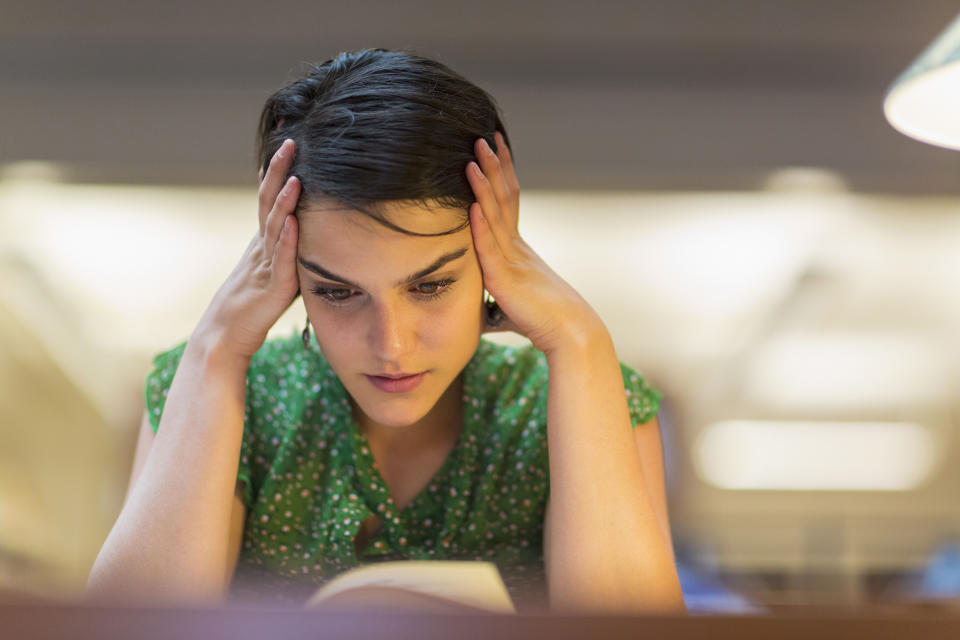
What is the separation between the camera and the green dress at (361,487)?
3.34ft

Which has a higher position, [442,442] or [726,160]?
[726,160]

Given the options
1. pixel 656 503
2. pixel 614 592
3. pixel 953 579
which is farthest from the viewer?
pixel 953 579

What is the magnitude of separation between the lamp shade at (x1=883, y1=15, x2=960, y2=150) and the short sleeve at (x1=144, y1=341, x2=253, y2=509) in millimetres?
861

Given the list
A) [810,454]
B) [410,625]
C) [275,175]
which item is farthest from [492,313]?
[810,454]

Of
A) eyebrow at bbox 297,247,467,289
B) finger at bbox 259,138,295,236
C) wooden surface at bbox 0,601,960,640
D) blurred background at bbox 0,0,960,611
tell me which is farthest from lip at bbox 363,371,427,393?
blurred background at bbox 0,0,960,611

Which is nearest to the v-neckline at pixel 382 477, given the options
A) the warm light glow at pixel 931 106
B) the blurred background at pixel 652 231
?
the warm light glow at pixel 931 106

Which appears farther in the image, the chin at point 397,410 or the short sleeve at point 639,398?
the short sleeve at point 639,398

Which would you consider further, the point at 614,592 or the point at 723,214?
the point at 723,214

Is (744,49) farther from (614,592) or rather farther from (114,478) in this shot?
(114,478)

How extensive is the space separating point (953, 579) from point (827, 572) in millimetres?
643

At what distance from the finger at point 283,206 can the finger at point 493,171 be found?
7.5 inches

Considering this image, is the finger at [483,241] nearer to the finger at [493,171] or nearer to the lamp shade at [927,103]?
the finger at [493,171]

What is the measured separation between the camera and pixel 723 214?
10.6 ft

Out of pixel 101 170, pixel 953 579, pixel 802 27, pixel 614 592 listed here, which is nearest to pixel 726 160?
pixel 802 27
